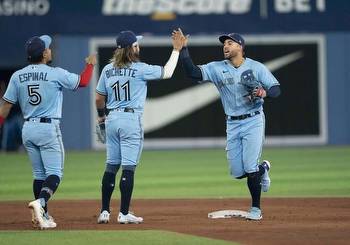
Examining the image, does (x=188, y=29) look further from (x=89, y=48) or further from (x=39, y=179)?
(x=39, y=179)

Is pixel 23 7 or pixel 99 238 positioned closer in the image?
pixel 99 238

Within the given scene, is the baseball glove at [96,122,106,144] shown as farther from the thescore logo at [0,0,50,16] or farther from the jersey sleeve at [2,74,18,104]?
the thescore logo at [0,0,50,16]

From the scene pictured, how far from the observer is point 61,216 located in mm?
Result: 11492

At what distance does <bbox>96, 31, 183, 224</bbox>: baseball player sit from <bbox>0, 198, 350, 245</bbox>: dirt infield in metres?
0.39

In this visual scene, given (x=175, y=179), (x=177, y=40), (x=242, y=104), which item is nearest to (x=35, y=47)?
(x=177, y=40)

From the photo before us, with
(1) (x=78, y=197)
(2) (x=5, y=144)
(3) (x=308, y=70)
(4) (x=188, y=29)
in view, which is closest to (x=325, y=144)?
(3) (x=308, y=70)

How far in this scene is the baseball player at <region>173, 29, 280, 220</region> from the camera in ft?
35.3

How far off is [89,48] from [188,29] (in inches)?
93.4

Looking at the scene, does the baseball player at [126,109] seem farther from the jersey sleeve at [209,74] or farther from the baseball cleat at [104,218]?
the jersey sleeve at [209,74]

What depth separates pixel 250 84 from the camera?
35.1ft

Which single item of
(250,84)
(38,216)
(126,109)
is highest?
(250,84)

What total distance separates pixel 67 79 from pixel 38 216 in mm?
1431

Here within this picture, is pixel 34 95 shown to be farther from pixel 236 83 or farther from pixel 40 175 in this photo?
pixel 236 83

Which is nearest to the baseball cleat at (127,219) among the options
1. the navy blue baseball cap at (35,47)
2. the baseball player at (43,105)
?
the baseball player at (43,105)
